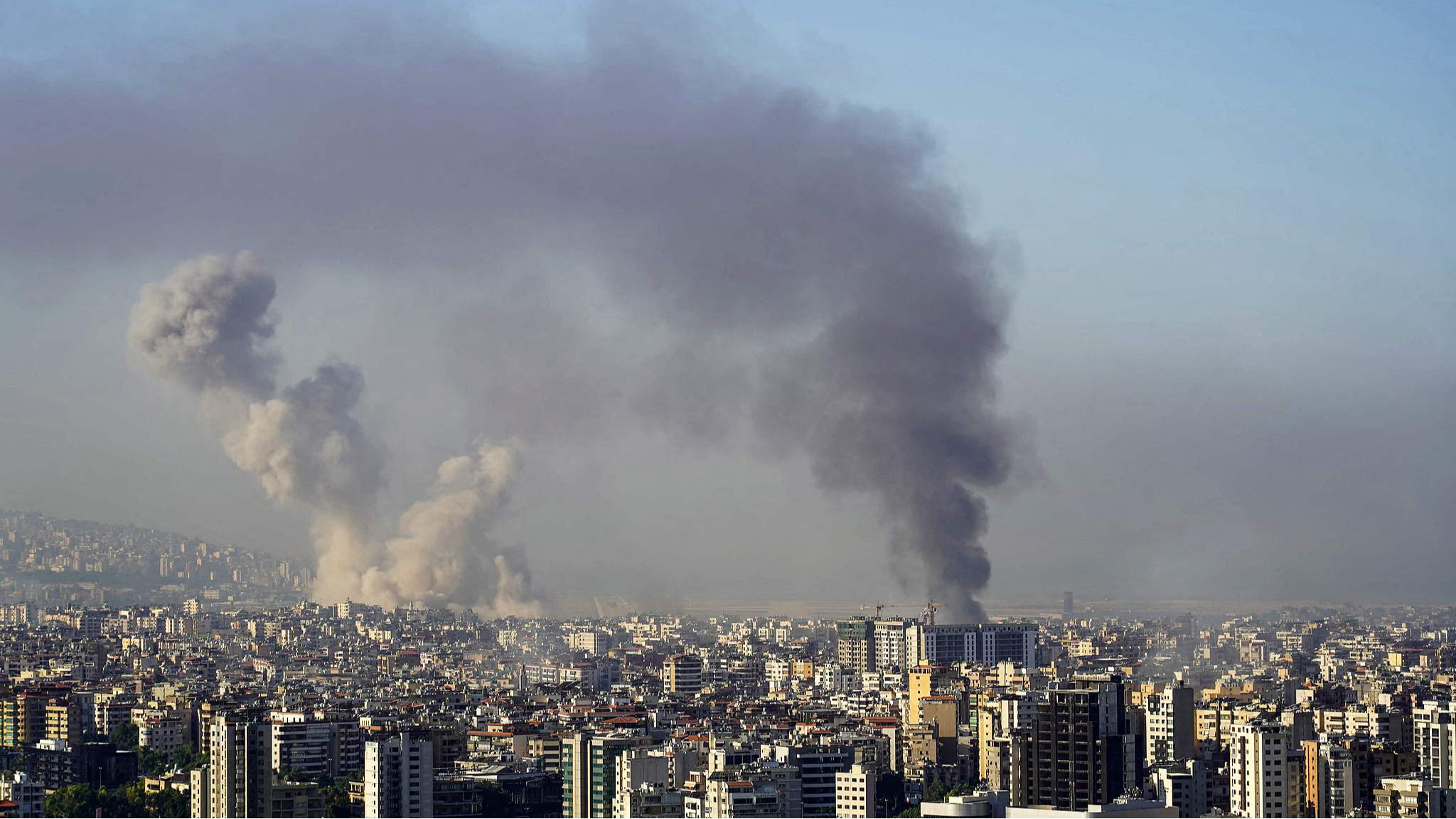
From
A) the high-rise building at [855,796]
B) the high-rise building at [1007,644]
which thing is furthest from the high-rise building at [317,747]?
the high-rise building at [1007,644]

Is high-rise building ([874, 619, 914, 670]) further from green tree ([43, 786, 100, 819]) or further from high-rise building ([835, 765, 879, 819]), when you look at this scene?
green tree ([43, 786, 100, 819])

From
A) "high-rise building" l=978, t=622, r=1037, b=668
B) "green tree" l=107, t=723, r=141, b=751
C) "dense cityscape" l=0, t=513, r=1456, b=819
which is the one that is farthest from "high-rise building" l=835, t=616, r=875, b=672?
"green tree" l=107, t=723, r=141, b=751

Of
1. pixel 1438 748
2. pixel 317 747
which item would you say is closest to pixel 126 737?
pixel 317 747

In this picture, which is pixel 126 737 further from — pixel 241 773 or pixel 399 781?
pixel 399 781

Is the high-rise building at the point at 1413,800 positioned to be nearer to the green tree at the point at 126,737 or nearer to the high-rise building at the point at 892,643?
the green tree at the point at 126,737

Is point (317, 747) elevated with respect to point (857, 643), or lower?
lower

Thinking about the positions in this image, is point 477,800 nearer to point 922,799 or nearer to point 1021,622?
point 922,799

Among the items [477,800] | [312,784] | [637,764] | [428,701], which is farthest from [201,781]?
[428,701]
